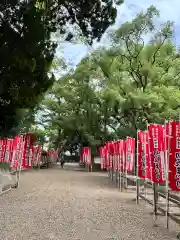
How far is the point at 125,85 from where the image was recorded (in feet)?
99.9

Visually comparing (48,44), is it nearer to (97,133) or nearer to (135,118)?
(135,118)

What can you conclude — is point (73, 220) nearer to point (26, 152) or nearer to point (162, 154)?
point (162, 154)

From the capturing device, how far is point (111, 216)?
10867 mm

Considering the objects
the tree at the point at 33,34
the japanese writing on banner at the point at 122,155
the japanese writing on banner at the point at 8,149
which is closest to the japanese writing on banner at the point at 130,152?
the japanese writing on banner at the point at 122,155

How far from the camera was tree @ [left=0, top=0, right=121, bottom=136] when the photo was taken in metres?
11.7

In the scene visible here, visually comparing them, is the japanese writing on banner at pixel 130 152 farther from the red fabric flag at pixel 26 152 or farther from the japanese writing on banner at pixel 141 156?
the red fabric flag at pixel 26 152

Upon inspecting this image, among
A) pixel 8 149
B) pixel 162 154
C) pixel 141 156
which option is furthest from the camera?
pixel 8 149

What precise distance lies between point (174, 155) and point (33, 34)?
20.1 feet

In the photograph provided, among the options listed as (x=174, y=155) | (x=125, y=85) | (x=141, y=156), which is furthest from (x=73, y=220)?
(x=125, y=85)

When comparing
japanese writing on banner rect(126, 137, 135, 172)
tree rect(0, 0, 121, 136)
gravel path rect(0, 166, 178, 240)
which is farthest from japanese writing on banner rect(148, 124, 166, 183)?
japanese writing on banner rect(126, 137, 135, 172)

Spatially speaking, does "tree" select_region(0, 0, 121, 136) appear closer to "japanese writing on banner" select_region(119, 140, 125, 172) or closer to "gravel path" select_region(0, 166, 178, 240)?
"gravel path" select_region(0, 166, 178, 240)

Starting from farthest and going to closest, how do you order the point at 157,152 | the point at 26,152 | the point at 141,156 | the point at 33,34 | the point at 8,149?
the point at 26,152 → the point at 8,149 → the point at 141,156 → the point at 33,34 → the point at 157,152

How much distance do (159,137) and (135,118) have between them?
69.1ft

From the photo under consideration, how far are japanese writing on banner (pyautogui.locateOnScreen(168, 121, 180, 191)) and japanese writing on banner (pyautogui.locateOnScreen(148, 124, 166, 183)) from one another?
1.35 metres
